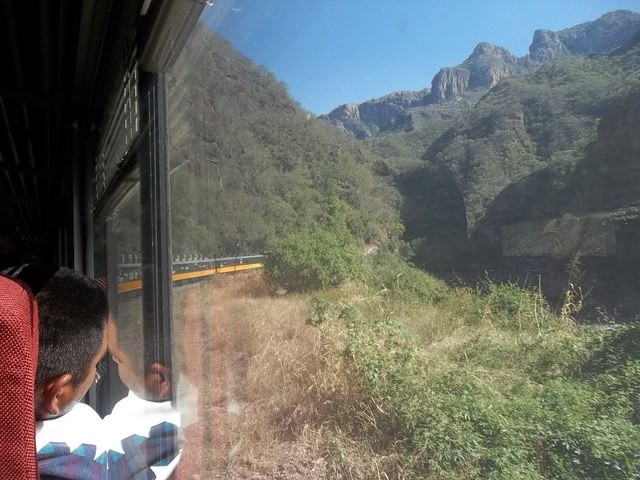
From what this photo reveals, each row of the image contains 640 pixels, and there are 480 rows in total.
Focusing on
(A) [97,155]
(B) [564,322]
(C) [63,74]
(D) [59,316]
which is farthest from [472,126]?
(A) [97,155]

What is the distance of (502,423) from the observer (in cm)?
109

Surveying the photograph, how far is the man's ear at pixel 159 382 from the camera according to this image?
1.86 meters

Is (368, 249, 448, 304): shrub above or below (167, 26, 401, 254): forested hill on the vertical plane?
below

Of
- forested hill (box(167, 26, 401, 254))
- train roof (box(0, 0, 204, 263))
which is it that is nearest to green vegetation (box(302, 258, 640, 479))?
forested hill (box(167, 26, 401, 254))

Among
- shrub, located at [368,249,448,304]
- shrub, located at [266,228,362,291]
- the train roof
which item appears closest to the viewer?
shrub, located at [368,249,448,304]

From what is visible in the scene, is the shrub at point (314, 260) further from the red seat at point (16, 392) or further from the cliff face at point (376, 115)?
the red seat at point (16, 392)

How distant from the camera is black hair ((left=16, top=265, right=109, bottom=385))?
3.34 ft

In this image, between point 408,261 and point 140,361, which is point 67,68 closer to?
point 140,361

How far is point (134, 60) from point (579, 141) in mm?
1819

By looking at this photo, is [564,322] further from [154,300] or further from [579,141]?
[154,300]

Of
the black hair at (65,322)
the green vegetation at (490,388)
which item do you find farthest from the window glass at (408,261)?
the black hair at (65,322)

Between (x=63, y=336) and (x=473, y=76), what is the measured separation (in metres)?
1.00

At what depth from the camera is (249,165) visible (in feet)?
6.02

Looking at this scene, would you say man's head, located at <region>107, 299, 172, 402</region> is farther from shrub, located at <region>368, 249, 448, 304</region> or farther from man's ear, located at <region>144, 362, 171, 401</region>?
shrub, located at <region>368, 249, 448, 304</region>
